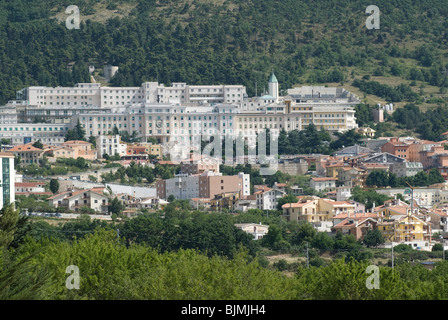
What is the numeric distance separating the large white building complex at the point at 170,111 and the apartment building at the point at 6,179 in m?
25.3

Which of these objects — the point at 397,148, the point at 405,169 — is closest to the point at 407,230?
the point at 405,169

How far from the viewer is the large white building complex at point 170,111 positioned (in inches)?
3329

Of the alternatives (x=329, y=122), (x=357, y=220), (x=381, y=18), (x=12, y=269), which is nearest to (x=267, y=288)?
(x=12, y=269)

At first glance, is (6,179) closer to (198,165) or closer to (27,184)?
(27,184)

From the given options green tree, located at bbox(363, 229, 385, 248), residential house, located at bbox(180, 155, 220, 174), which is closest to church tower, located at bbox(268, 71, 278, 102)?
residential house, located at bbox(180, 155, 220, 174)

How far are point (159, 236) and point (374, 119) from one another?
41.7 m

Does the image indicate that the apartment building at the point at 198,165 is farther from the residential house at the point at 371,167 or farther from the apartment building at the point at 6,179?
the apartment building at the point at 6,179

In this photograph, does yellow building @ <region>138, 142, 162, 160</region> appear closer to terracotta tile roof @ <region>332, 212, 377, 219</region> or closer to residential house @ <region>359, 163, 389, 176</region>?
residential house @ <region>359, 163, 389, 176</region>

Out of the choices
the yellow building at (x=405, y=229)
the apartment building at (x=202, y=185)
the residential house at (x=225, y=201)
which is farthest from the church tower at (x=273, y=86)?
the yellow building at (x=405, y=229)

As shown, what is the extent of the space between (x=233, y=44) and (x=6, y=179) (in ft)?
174

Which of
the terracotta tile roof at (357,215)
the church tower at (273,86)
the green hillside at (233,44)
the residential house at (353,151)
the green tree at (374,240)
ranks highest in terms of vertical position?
the green hillside at (233,44)

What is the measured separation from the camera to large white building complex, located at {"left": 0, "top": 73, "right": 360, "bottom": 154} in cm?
8456

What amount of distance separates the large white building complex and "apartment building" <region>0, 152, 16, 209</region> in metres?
25.3

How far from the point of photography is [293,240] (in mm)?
53656
